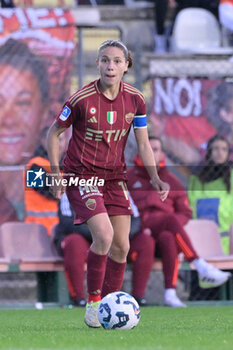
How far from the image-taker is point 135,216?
9539 mm

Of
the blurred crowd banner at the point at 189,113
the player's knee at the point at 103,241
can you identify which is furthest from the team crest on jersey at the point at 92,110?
the blurred crowd banner at the point at 189,113

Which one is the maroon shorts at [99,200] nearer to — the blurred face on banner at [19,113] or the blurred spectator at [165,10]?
the blurred face on banner at [19,113]

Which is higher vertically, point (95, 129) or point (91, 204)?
point (95, 129)

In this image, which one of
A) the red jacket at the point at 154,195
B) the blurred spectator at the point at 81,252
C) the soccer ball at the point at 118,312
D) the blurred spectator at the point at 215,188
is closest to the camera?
the soccer ball at the point at 118,312

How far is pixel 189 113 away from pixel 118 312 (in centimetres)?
523

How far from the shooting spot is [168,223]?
965 cm

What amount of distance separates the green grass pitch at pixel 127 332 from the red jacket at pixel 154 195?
56.8 inches

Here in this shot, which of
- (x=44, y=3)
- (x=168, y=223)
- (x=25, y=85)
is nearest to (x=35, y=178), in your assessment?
(x=168, y=223)

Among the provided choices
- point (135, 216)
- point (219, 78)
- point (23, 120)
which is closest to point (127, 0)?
point (219, 78)

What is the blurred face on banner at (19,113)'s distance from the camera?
10.2 m

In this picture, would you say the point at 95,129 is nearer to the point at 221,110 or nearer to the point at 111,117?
the point at 111,117

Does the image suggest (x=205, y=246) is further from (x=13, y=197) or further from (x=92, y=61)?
(x=92, y=61)

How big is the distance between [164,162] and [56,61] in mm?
1692

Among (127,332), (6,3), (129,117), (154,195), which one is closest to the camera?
(127,332)
